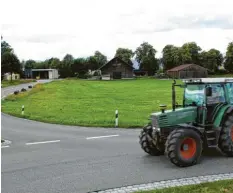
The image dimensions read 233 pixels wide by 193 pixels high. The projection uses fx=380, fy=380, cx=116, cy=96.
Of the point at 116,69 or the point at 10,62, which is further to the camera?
the point at 116,69

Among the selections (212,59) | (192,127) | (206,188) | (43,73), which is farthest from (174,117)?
(43,73)

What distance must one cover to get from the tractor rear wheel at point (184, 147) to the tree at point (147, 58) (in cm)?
11050

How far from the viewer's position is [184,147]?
11.0 m

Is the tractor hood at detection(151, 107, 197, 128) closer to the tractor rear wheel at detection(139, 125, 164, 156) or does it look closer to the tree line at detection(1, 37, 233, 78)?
the tractor rear wheel at detection(139, 125, 164, 156)

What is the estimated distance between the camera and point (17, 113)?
2786cm

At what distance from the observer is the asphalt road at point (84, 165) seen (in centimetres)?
945

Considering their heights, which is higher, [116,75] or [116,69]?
[116,69]

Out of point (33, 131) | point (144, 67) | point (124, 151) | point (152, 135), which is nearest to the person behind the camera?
point (152, 135)

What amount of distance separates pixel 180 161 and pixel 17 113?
767 inches

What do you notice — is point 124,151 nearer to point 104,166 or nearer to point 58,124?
point 104,166

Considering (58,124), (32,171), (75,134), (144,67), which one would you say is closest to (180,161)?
(32,171)

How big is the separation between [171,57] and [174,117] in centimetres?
10861

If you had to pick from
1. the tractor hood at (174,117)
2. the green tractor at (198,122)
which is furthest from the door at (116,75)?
the tractor hood at (174,117)

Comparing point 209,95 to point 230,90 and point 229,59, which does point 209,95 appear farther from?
point 229,59
